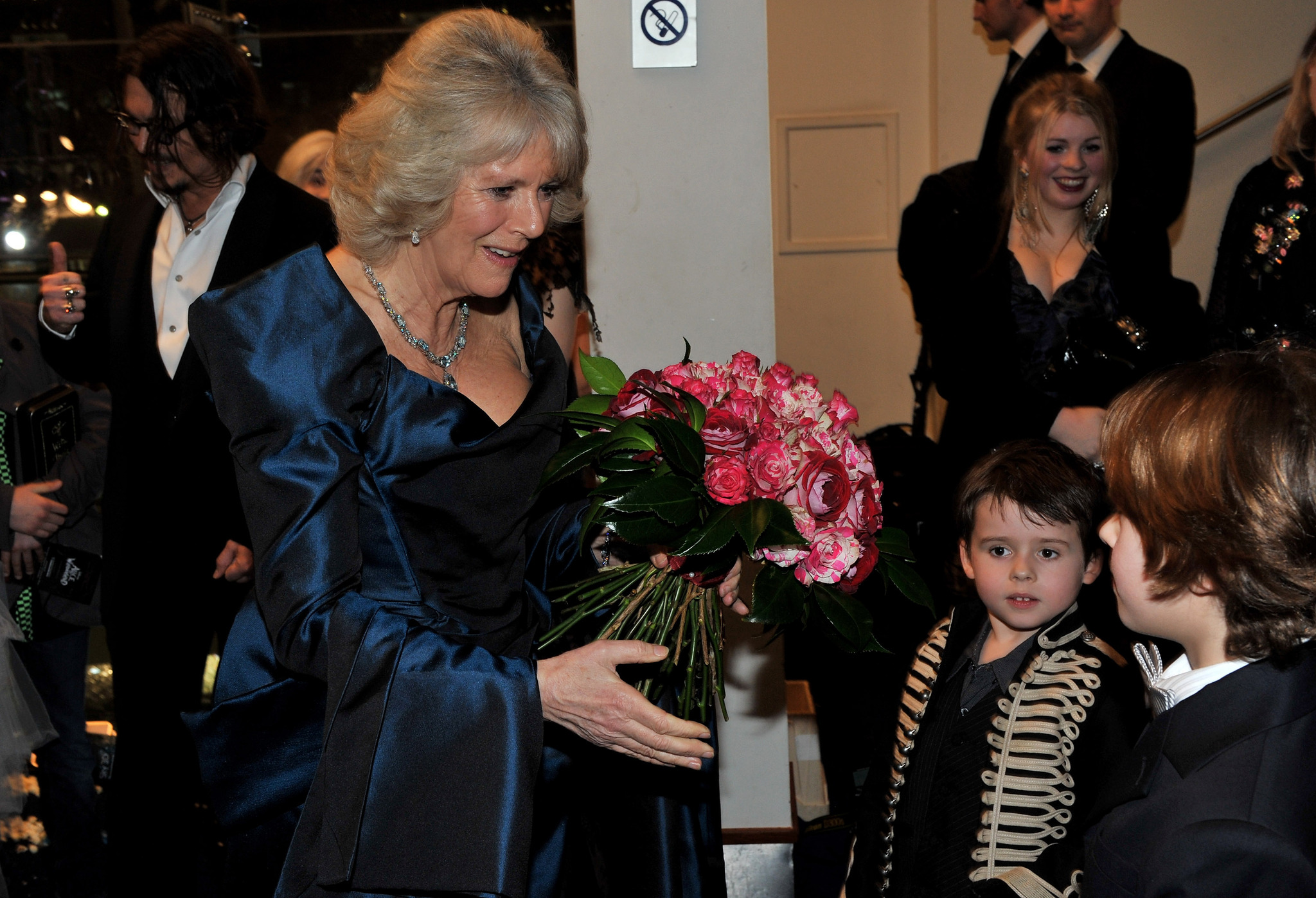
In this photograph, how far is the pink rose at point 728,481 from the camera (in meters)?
1.50

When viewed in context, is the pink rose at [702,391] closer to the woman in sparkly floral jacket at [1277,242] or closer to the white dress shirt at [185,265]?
the woman in sparkly floral jacket at [1277,242]

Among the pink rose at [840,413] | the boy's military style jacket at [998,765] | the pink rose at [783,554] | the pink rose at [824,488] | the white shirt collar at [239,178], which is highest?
the white shirt collar at [239,178]

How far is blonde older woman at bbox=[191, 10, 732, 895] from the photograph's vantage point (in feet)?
4.81

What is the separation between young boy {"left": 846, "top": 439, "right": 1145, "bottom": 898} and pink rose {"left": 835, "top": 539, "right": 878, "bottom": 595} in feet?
1.47

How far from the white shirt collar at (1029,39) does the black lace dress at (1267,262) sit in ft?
4.49

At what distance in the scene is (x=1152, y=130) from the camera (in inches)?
119

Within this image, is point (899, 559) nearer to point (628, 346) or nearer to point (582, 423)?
point (582, 423)

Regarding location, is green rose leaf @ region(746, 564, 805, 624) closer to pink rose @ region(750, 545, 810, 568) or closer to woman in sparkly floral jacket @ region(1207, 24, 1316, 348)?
pink rose @ region(750, 545, 810, 568)

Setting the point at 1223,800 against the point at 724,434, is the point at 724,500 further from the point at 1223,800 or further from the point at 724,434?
the point at 1223,800

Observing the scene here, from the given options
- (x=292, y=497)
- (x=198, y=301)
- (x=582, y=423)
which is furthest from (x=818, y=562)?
(x=198, y=301)

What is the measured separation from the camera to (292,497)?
1.49 m

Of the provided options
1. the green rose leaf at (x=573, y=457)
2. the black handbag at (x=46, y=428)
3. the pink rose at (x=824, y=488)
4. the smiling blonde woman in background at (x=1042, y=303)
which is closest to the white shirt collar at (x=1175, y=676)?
the pink rose at (x=824, y=488)

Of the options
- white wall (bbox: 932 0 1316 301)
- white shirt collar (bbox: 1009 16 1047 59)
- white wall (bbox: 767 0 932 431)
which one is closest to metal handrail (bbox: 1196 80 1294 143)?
white wall (bbox: 932 0 1316 301)

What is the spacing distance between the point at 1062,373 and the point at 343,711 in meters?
1.74
